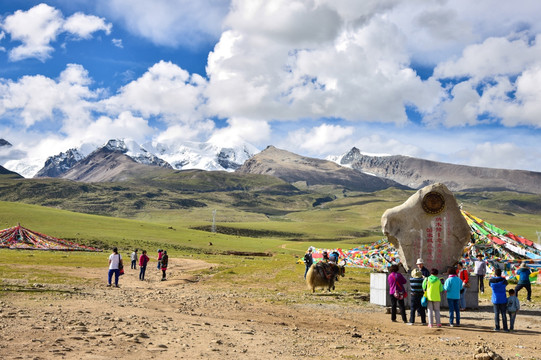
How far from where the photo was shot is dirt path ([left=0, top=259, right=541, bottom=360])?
40.7 feet

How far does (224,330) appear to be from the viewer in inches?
610

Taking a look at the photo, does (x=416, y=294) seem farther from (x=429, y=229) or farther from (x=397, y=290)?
(x=429, y=229)

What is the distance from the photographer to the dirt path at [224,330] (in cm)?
1241

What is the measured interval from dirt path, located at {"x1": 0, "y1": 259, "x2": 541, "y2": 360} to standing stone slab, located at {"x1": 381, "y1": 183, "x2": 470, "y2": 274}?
118 inches

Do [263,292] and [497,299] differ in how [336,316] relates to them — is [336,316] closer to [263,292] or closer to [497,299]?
[497,299]

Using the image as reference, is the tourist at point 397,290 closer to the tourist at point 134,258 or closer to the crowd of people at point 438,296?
the crowd of people at point 438,296

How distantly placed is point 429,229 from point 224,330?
12.7 metres

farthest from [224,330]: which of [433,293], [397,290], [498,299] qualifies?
[498,299]

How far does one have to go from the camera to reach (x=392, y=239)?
24.7 meters

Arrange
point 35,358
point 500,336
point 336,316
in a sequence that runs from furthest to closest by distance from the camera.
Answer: point 336,316 → point 500,336 → point 35,358

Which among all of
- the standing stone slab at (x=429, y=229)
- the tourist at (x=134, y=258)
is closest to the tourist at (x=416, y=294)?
the standing stone slab at (x=429, y=229)

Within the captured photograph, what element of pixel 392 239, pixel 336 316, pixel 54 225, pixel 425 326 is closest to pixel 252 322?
pixel 336 316

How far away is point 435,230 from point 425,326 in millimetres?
6814

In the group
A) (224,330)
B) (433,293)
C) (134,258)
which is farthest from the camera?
(134,258)
